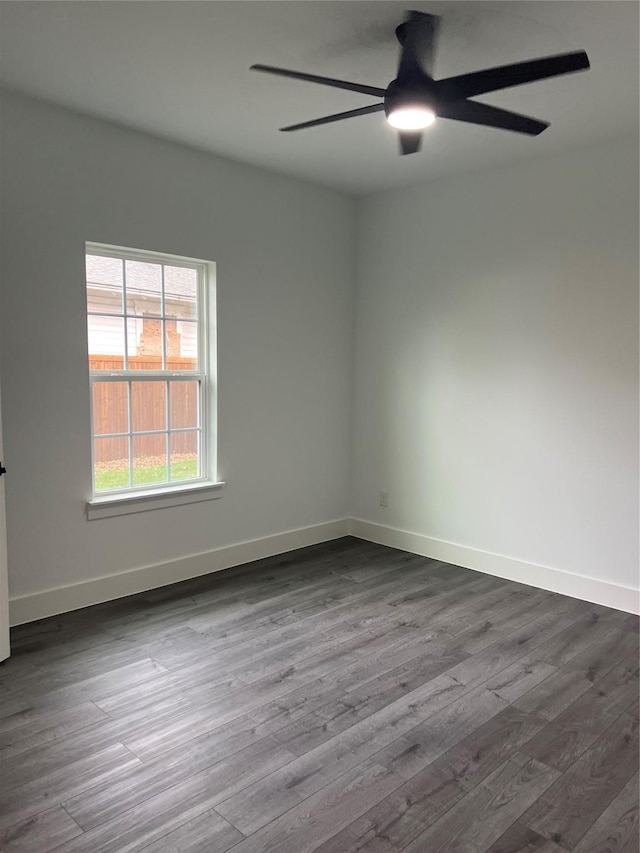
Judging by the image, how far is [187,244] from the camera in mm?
3863

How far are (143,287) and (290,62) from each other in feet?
5.45

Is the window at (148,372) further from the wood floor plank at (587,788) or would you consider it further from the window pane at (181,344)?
the wood floor plank at (587,788)

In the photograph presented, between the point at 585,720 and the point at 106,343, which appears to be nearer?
the point at 585,720

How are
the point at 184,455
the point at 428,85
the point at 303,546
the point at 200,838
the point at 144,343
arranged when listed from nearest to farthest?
1. the point at 200,838
2. the point at 428,85
3. the point at 144,343
4. the point at 184,455
5. the point at 303,546

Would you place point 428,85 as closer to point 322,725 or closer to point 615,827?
point 322,725

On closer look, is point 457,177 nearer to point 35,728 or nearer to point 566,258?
point 566,258

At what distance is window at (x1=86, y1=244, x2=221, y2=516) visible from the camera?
362cm

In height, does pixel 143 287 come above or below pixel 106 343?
above

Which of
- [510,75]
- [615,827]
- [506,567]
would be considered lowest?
[615,827]

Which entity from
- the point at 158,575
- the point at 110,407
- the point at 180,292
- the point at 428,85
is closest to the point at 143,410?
the point at 110,407

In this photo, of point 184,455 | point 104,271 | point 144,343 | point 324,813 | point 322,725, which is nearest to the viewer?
point 324,813

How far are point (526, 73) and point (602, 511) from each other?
263 centimetres

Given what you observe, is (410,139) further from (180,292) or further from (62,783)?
(62,783)

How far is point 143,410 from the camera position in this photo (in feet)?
12.6
